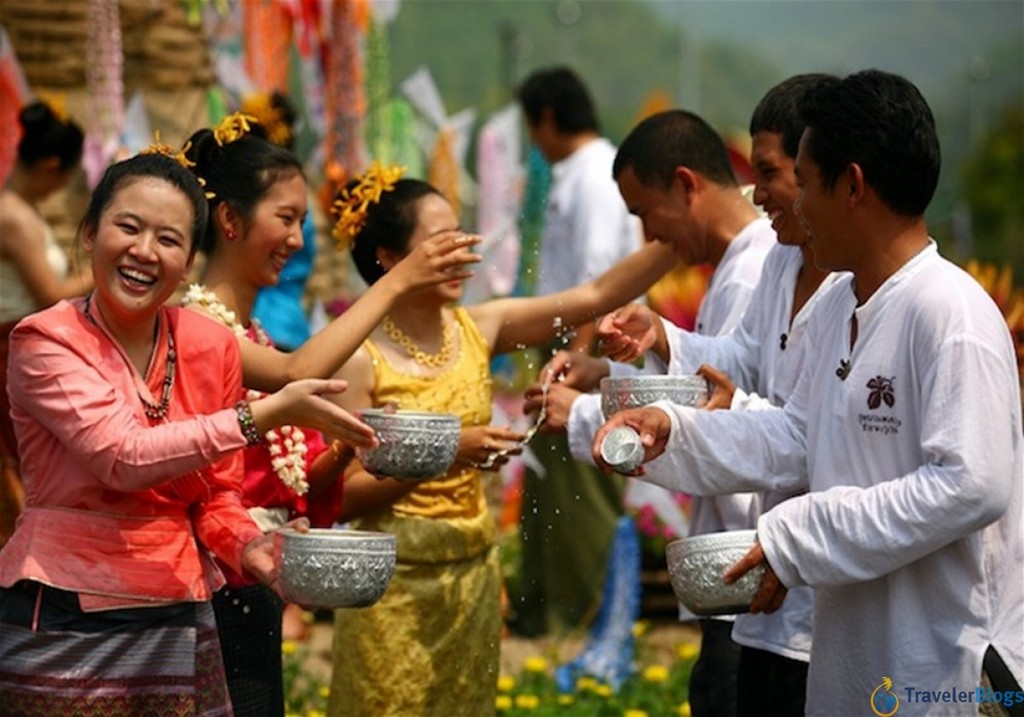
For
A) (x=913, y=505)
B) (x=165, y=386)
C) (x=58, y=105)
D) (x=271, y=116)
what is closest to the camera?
(x=913, y=505)

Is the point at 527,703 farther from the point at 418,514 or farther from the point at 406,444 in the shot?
the point at 406,444

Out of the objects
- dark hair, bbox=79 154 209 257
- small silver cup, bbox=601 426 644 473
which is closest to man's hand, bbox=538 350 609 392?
small silver cup, bbox=601 426 644 473

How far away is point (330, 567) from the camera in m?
3.19

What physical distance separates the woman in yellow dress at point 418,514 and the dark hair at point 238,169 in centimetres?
47

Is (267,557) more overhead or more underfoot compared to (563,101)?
more underfoot

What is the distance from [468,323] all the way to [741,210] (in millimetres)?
793

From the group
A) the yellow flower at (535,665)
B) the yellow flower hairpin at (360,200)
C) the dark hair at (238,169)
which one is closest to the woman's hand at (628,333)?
the yellow flower hairpin at (360,200)

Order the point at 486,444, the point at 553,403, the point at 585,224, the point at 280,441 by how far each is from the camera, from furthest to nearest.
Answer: the point at 585,224
the point at 553,403
the point at 486,444
the point at 280,441

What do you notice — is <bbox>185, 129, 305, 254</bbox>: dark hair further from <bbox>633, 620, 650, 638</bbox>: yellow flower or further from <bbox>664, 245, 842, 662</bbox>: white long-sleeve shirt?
<bbox>633, 620, 650, 638</bbox>: yellow flower

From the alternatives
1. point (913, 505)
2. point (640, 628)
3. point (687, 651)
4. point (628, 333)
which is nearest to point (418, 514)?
point (628, 333)

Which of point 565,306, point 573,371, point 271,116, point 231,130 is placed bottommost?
point 573,371

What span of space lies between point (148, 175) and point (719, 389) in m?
1.39

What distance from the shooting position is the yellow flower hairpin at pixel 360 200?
14.8ft

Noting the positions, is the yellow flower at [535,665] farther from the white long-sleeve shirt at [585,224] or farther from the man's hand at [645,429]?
the man's hand at [645,429]
